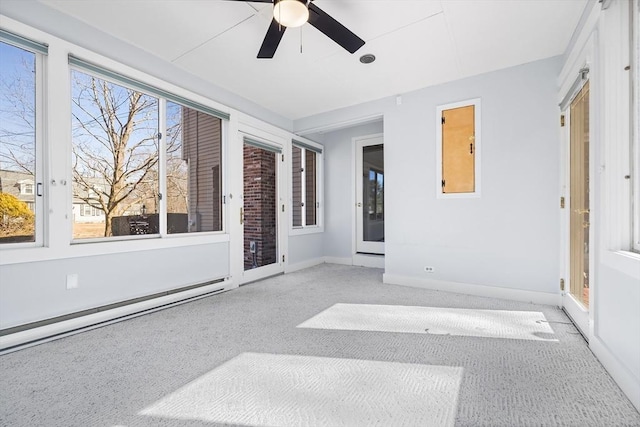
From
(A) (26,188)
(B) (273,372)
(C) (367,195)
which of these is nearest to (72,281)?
(A) (26,188)

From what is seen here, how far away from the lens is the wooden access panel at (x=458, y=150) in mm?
3624

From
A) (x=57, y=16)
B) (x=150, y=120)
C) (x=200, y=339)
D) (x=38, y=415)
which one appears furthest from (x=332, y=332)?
(x=57, y=16)

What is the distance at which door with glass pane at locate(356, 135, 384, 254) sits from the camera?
5566mm

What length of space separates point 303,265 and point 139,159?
3.12 m

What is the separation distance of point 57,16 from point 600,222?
446 cm

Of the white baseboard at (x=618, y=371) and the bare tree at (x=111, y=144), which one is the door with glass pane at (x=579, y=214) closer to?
the white baseboard at (x=618, y=371)

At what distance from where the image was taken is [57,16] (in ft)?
8.04

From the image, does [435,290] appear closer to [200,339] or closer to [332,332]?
[332,332]

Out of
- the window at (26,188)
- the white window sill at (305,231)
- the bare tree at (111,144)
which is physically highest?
the bare tree at (111,144)

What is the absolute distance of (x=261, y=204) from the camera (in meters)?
4.85

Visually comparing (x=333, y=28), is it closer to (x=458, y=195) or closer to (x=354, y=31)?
(x=354, y=31)

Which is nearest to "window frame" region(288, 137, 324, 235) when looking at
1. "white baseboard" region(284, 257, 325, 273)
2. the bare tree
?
"white baseboard" region(284, 257, 325, 273)

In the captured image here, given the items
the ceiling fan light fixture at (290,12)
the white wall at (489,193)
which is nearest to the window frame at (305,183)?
the white wall at (489,193)

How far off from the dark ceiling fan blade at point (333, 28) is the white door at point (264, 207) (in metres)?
2.49
